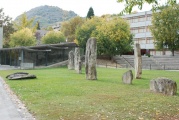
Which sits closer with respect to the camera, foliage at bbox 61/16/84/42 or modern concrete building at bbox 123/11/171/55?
modern concrete building at bbox 123/11/171/55

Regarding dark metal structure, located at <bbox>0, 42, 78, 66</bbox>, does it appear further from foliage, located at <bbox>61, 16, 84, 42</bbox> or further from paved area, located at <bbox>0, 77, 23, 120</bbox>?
foliage, located at <bbox>61, 16, 84, 42</bbox>

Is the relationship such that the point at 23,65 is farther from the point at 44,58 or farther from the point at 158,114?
the point at 158,114

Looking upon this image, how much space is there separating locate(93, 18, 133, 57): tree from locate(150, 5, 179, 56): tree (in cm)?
573

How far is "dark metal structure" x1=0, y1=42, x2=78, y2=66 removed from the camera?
46.3m

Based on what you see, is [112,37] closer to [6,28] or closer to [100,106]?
[6,28]

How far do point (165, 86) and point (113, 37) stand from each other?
42425 mm

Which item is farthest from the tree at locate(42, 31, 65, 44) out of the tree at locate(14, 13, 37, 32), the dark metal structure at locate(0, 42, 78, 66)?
the dark metal structure at locate(0, 42, 78, 66)

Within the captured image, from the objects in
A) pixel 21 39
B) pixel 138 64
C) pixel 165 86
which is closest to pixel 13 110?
pixel 165 86

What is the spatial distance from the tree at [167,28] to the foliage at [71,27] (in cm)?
3191

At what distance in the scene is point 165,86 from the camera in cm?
1396

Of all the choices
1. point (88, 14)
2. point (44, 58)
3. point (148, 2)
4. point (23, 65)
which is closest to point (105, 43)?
point (44, 58)

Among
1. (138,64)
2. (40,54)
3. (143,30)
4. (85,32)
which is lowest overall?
(138,64)

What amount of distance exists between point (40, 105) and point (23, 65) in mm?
35282

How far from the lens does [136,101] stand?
1180cm
